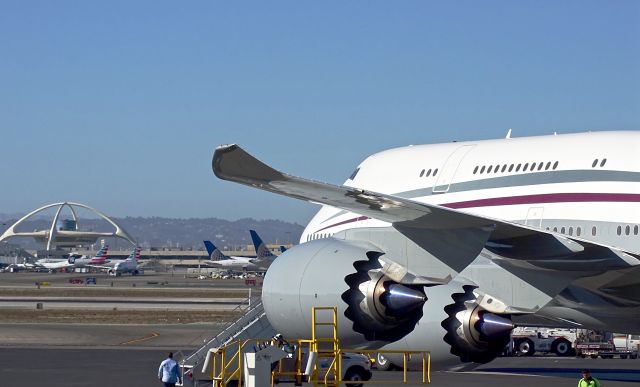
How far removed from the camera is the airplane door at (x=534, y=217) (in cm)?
2075

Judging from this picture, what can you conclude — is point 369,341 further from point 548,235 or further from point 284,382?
point 284,382

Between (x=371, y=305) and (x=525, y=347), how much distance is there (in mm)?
33984

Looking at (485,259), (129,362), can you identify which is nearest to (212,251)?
(129,362)

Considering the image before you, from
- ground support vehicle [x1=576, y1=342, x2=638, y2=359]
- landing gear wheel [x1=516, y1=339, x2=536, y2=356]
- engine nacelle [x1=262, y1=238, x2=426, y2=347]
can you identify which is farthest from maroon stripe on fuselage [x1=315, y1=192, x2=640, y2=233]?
landing gear wheel [x1=516, y1=339, x2=536, y2=356]

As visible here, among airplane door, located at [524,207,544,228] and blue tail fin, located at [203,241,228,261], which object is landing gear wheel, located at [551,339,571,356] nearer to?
airplane door, located at [524,207,544,228]

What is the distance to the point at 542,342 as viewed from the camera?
53.2 meters

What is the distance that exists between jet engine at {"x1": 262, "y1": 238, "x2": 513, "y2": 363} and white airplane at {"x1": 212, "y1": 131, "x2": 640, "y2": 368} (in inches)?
1.0

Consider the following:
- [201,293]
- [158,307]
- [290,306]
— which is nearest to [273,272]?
Result: [290,306]

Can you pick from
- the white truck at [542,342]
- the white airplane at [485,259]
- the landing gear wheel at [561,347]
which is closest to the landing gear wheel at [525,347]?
the white truck at [542,342]

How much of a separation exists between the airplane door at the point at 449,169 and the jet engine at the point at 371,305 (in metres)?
2.65

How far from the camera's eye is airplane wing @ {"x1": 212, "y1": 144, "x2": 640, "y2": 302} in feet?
50.5

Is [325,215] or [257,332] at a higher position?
[325,215]

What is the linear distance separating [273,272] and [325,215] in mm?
5620

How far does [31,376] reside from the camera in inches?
1410
